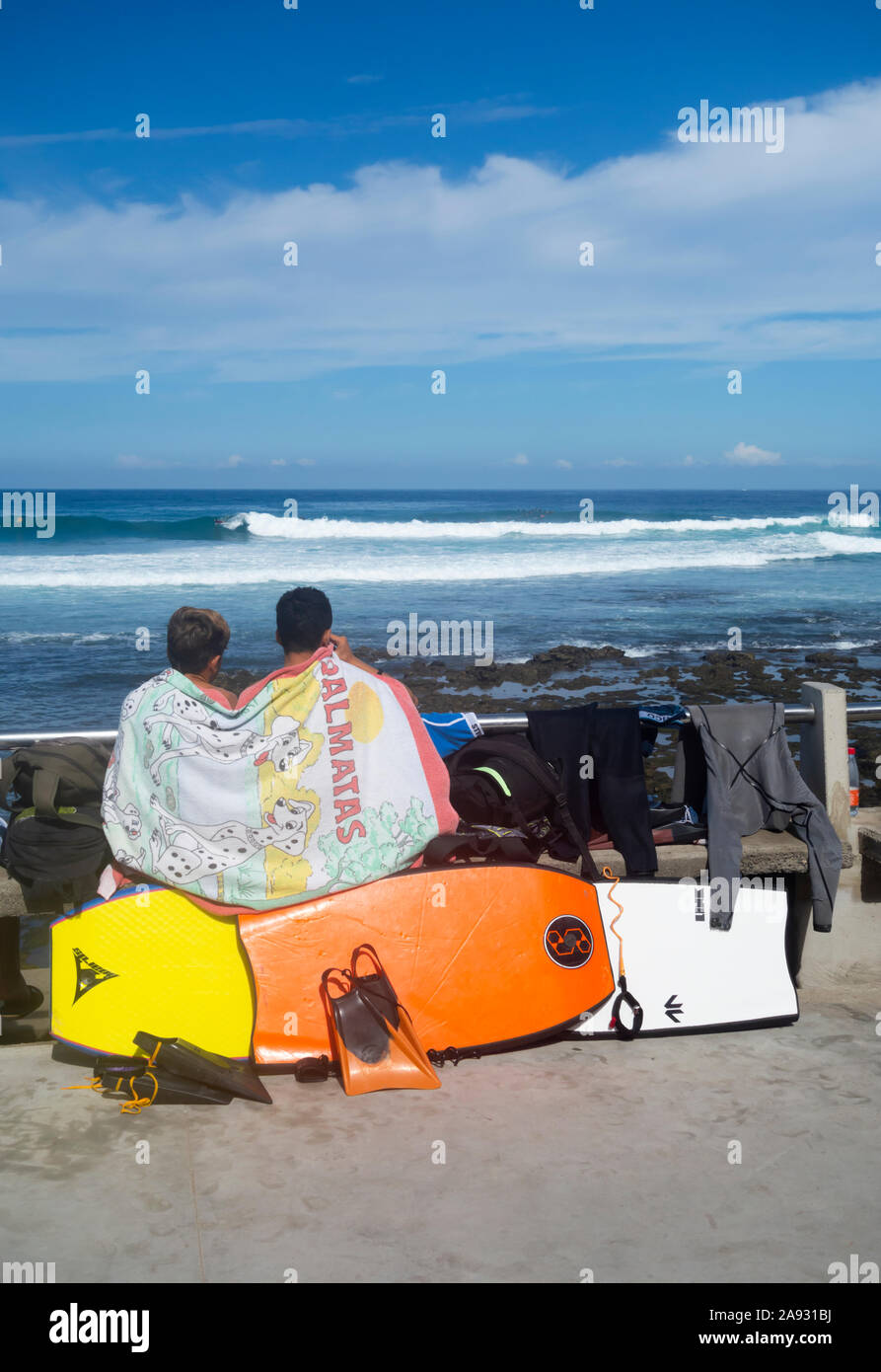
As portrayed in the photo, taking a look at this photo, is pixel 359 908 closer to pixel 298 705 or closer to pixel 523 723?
Result: pixel 298 705

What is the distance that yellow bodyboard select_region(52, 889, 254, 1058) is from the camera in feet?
12.1

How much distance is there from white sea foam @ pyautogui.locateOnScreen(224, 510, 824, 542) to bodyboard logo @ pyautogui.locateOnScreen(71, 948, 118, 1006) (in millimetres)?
44412

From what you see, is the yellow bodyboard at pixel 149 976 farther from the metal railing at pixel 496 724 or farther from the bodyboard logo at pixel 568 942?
the bodyboard logo at pixel 568 942

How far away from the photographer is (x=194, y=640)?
400cm

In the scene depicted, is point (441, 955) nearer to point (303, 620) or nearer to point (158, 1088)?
point (158, 1088)

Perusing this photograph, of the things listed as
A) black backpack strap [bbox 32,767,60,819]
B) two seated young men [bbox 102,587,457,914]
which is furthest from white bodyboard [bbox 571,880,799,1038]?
black backpack strap [bbox 32,767,60,819]

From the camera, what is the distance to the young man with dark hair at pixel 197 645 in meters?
3.99

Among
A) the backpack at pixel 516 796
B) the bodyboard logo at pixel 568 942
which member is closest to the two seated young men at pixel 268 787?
the backpack at pixel 516 796

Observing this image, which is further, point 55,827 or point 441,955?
point 55,827

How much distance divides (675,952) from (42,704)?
14265 mm

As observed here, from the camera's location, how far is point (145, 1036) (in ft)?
11.7

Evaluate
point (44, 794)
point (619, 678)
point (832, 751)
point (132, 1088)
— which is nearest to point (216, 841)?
point (44, 794)

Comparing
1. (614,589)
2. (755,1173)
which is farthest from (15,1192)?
(614,589)

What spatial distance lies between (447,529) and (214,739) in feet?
170
